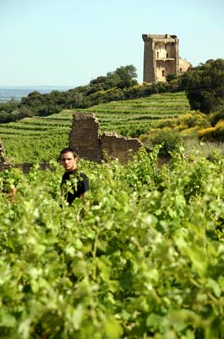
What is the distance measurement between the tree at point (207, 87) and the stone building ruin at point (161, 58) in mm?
23891

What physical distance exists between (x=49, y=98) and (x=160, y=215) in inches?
2543

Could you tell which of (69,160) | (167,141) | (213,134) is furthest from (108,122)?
(69,160)

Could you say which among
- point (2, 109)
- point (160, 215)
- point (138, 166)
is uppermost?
point (160, 215)

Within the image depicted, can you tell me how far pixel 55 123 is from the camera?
52750mm

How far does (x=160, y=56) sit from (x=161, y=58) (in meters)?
0.36

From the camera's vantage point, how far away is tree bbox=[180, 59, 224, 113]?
4544cm

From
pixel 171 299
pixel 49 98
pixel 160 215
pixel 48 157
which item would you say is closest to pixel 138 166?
pixel 160 215

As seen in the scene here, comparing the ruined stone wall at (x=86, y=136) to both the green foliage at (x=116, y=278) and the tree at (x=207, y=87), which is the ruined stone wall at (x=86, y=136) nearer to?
the green foliage at (x=116, y=278)

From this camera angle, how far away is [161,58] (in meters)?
78.8

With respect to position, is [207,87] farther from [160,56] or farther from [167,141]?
[160,56]

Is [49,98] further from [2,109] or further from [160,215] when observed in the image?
[160,215]

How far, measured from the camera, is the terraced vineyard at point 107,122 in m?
40.1

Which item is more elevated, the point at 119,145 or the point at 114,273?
the point at 114,273

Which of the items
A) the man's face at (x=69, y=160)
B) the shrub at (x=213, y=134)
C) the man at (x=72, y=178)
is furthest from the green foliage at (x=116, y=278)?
the shrub at (x=213, y=134)
